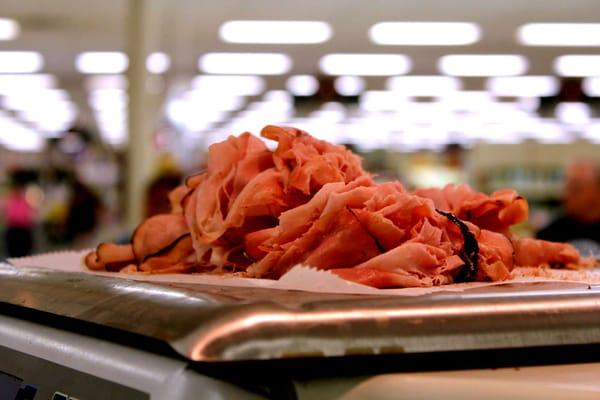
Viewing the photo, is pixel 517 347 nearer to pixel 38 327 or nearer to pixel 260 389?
pixel 260 389

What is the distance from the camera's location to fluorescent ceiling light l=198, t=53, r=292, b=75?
1296cm

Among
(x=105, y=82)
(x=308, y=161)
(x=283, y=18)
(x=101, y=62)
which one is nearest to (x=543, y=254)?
(x=308, y=161)

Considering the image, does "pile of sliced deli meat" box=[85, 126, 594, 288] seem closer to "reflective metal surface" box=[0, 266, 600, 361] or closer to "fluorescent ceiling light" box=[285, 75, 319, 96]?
"reflective metal surface" box=[0, 266, 600, 361]

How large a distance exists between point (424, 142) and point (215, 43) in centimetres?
1376

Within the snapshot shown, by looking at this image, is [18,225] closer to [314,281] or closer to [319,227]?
[319,227]

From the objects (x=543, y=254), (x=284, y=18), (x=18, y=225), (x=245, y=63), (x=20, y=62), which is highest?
(x=284, y=18)

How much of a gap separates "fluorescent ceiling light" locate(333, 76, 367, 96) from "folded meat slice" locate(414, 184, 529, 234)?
521 inches

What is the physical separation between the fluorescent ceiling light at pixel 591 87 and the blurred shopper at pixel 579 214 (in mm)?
8877

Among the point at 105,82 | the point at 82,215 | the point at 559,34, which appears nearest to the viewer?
the point at 82,215

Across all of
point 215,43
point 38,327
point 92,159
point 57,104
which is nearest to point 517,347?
point 38,327

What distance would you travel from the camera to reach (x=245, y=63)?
13.3 metres

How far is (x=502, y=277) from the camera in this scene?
4.23ft

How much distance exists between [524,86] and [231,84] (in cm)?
514

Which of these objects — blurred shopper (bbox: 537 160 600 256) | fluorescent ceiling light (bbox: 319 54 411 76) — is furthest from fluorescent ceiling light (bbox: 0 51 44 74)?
blurred shopper (bbox: 537 160 600 256)
